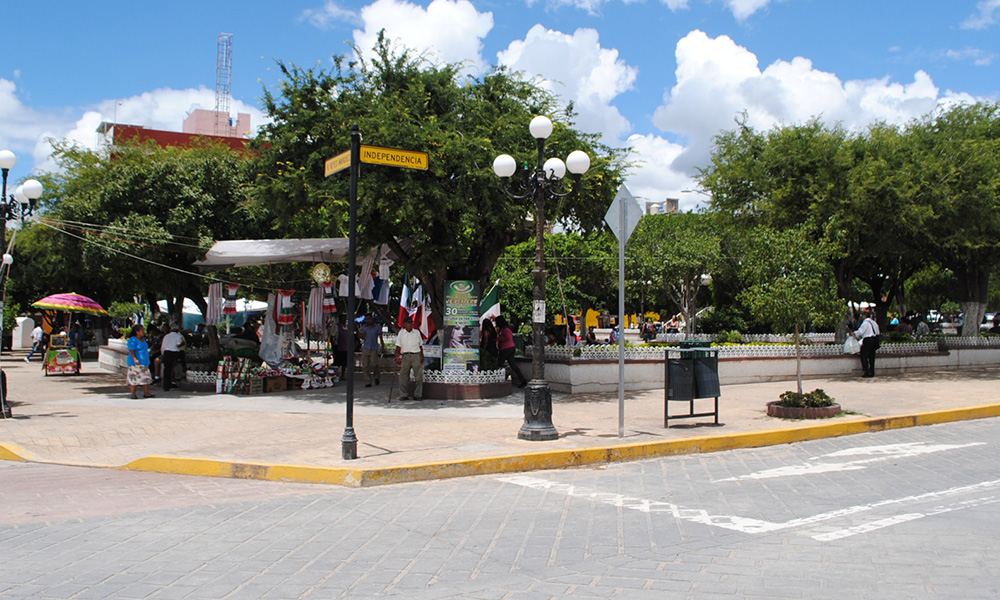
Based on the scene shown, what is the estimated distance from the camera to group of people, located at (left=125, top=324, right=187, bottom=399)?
16266mm

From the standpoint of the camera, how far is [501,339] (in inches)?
650

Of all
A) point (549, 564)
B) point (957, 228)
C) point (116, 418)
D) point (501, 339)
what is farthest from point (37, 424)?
point (957, 228)

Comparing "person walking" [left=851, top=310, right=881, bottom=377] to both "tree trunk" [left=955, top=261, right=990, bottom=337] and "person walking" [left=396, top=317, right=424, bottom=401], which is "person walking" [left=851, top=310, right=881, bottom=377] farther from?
"person walking" [left=396, top=317, right=424, bottom=401]

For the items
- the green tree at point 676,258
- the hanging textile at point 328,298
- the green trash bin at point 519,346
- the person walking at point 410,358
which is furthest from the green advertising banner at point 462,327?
the green tree at point 676,258

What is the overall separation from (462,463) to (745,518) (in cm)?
339

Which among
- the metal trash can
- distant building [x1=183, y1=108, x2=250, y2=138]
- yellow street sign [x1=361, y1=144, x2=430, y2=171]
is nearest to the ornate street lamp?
yellow street sign [x1=361, y1=144, x2=430, y2=171]

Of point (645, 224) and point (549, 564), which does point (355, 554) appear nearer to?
point (549, 564)

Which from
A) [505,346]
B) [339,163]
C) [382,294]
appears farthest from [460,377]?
[339,163]

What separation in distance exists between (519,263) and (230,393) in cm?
2440

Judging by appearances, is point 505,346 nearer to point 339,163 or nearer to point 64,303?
point 339,163

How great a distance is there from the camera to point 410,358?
14.7 meters

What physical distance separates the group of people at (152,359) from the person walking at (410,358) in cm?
573

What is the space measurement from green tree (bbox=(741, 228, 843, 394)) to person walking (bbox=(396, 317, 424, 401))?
6.31 m

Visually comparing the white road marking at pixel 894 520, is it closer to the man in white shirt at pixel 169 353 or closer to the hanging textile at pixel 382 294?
the hanging textile at pixel 382 294
